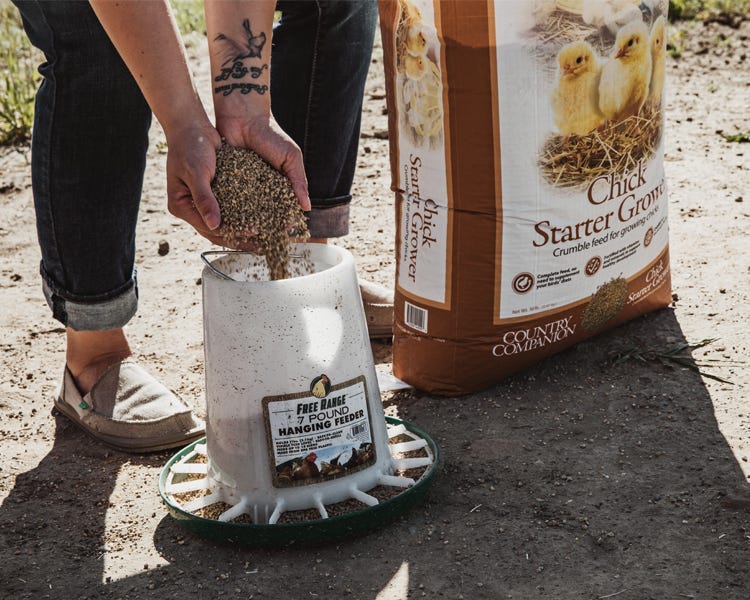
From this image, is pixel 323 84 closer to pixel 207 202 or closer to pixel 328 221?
pixel 328 221

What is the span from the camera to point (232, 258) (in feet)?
5.79

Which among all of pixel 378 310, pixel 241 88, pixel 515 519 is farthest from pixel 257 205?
pixel 378 310

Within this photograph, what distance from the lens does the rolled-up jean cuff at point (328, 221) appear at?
2389mm

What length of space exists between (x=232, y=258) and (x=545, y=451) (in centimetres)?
68

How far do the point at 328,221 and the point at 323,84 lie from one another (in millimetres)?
319

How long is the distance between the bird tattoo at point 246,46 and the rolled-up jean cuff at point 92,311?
0.55 metres

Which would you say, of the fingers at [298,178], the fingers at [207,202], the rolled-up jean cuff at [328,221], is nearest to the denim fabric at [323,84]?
the rolled-up jean cuff at [328,221]

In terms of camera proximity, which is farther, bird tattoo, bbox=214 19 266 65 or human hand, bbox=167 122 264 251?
bird tattoo, bbox=214 19 266 65

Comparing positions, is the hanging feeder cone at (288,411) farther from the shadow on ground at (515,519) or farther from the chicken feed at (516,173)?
the chicken feed at (516,173)

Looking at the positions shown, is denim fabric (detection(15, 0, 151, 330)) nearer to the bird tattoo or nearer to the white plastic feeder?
the bird tattoo

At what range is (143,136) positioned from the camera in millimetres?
1952

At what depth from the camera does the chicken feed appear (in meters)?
1.88

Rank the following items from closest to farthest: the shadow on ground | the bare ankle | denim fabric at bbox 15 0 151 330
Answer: the shadow on ground
denim fabric at bbox 15 0 151 330
the bare ankle

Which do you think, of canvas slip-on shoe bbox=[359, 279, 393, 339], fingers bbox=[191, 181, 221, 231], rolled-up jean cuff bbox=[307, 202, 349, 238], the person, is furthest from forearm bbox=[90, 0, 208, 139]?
canvas slip-on shoe bbox=[359, 279, 393, 339]
